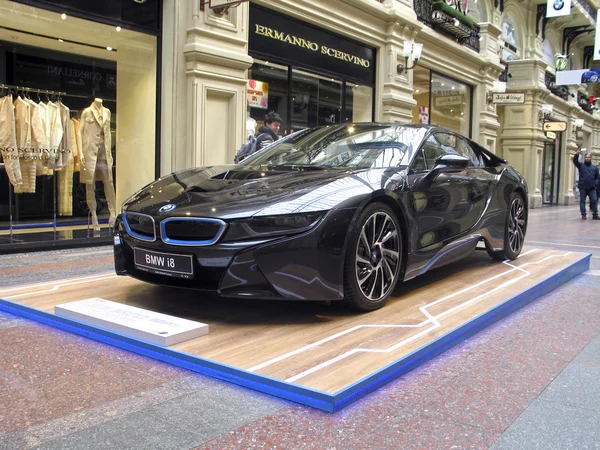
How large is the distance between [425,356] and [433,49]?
13845 mm

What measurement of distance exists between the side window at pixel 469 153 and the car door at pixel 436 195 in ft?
0.66

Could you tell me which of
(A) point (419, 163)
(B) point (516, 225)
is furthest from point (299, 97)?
(A) point (419, 163)

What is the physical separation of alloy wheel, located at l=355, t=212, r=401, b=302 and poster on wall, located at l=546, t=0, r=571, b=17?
17.4 meters

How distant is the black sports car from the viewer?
9.89 feet

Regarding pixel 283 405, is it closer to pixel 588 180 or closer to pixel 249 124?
pixel 249 124

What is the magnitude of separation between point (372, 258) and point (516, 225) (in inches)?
113

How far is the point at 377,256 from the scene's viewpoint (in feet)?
11.4

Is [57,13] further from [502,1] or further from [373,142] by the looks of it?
[502,1]

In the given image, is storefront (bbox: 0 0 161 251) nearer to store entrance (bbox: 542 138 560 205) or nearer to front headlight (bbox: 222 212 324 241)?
front headlight (bbox: 222 212 324 241)

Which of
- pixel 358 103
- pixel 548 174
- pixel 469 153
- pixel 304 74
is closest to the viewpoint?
pixel 469 153

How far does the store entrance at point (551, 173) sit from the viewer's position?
81.7 feet

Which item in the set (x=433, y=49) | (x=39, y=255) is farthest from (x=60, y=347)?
(x=433, y=49)

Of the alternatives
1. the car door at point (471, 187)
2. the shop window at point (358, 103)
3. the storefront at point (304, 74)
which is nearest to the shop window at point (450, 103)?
the shop window at point (358, 103)

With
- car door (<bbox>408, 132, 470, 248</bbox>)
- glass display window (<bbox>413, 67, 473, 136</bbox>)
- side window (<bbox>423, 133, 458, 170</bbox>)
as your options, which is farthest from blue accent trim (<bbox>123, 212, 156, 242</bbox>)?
glass display window (<bbox>413, 67, 473, 136</bbox>)
